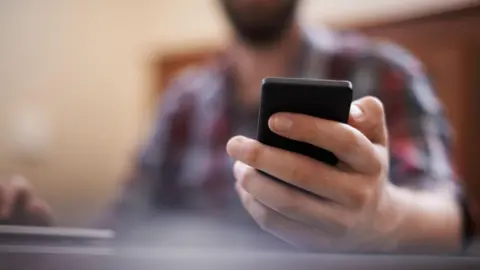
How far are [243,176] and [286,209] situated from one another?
0.11 ft

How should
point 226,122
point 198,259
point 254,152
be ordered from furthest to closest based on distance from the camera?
1. point 226,122
2. point 254,152
3. point 198,259

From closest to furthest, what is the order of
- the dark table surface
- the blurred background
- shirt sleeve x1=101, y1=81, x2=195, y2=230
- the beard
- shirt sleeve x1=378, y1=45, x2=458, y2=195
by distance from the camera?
the dark table surface → shirt sleeve x1=378, y1=45, x2=458, y2=195 → shirt sleeve x1=101, y1=81, x2=195, y2=230 → the beard → the blurred background

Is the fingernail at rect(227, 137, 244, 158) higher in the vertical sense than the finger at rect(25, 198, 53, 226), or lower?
higher

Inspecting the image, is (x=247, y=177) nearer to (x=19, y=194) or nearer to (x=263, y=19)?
(x=19, y=194)

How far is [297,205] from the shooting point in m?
0.34

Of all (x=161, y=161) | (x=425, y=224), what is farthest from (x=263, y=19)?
(x=425, y=224)

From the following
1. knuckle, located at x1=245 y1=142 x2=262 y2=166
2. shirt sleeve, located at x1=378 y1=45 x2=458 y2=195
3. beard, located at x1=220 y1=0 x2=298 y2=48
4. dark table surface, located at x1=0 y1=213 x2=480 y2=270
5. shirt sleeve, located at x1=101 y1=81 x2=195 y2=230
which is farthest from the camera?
beard, located at x1=220 y1=0 x2=298 y2=48

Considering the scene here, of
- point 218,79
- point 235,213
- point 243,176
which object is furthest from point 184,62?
point 243,176

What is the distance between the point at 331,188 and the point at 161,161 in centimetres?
49

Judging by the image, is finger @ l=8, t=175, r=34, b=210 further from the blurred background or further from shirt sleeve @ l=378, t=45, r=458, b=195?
the blurred background

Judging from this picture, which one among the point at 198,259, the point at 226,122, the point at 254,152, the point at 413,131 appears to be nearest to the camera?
the point at 198,259

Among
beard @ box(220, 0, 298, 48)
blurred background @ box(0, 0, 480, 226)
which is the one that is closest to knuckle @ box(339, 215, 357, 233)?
beard @ box(220, 0, 298, 48)

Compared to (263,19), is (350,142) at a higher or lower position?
lower

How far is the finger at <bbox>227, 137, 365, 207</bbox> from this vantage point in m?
0.32
